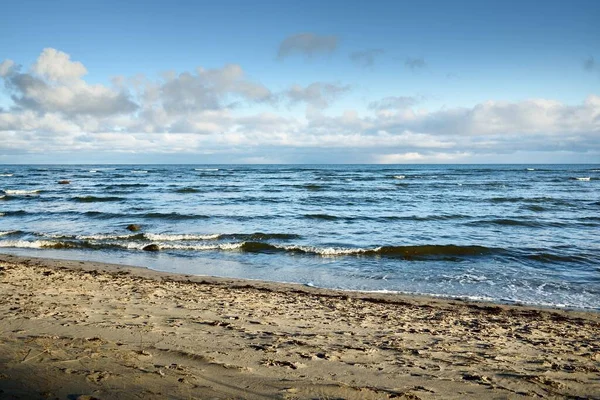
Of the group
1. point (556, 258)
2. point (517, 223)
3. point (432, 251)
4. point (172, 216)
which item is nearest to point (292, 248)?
point (432, 251)

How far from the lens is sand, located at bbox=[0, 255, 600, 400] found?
4.20 m

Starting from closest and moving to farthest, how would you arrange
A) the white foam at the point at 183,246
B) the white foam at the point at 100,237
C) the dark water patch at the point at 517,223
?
the white foam at the point at 183,246
the white foam at the point at 100,237
the dark water patch at the point at 517,223

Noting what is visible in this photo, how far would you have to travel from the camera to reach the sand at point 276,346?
420 centimetres

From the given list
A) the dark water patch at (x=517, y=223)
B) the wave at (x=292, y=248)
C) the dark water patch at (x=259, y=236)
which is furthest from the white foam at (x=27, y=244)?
the dark water patch at (x=517, y=223)

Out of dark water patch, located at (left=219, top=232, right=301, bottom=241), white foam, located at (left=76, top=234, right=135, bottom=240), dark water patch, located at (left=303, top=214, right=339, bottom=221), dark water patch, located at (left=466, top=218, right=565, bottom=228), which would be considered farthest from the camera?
dark water patch, located at (left=303, top=214, right=339, bottom=221)

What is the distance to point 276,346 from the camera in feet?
17.8

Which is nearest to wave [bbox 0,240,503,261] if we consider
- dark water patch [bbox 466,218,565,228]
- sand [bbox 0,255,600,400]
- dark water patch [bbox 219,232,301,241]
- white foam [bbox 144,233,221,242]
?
white foam [bbox 144,233,221,242]

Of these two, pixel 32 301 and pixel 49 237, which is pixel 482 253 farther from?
pixel 49 237

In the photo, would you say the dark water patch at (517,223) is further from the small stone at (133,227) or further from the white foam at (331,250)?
the small stone at (133,227)

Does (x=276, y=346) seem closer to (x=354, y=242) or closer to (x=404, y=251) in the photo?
(x=404, y=251)

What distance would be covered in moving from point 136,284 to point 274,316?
441 cm

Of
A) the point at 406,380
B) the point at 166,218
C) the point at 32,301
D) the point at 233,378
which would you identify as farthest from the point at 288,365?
the point at 166,218

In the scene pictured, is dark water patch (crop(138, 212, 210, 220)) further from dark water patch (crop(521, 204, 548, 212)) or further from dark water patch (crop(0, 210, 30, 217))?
dark water patch (crop(521, 204, 548, 212))

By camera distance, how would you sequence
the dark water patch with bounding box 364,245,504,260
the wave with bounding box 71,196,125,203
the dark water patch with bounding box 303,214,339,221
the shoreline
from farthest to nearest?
the wave with bounding box 71,196,125,203, the dark water patch with bounding box 303,214,339,221, the dark water patch with bounding box 364,245,504,260, the shoreline
